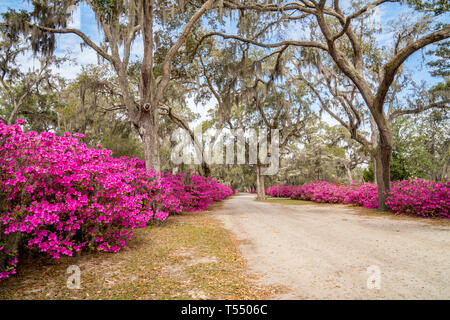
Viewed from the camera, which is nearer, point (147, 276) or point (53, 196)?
point (147, 276)

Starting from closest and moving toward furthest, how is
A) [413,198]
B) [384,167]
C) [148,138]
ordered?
[148,138], [413,198], [384,167]

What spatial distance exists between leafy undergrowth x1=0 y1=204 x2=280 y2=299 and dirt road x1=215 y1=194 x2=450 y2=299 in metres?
0.42

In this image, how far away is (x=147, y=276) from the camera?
330cm

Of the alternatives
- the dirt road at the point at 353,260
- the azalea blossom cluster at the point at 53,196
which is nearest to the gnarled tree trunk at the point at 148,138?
the azalea blossom cluster at the point at 53,196

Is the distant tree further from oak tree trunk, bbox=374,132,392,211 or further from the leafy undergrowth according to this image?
oak tree trunk, bbox=374,132,392,211

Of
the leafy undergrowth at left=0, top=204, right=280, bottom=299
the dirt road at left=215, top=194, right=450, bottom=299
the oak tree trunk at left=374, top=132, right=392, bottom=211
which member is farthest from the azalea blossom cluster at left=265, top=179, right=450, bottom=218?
the leafy undergrowth at left=0, top=204, right=280, bottom=299

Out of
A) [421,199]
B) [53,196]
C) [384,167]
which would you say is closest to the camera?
[53,196]

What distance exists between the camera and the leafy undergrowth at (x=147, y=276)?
2746 millimetres

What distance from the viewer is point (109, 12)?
305 inches

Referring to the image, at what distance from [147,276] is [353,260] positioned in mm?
3139

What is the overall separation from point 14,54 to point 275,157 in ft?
65.4

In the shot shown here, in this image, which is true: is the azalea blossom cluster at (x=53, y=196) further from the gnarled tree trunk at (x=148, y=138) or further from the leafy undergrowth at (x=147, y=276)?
the gnarled tree trunk at (x=148, y=138)

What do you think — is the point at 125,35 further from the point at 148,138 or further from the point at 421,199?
the point at 421,199

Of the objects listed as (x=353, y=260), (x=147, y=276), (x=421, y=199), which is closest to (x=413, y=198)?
(x=421, y=199)
